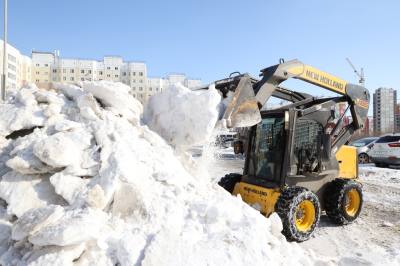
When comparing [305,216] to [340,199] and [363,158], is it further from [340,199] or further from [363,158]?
[363,158]

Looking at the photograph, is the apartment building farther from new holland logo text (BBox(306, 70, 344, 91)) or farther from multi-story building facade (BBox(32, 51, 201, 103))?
new holland logo text (BBox(306, 70, 344, 91))

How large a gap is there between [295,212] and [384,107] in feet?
215

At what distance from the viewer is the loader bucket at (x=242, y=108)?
5094mm

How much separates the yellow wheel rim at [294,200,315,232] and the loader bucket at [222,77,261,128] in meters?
1.62

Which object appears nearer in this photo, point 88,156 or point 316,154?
point 88,156

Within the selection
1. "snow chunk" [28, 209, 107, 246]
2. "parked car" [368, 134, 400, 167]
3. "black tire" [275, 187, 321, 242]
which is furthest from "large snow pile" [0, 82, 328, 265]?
"parked car" [368, 134, 400, 167]

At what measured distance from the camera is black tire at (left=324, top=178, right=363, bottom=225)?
6.41 meters

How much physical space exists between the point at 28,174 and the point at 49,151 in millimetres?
492

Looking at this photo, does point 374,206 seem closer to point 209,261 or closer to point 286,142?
point 286,142

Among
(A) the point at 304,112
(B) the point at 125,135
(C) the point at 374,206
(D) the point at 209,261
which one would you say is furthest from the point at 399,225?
(B) the point at 125,135

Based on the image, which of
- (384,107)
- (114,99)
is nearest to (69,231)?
(114,99)

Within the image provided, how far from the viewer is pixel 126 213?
13.1 ft

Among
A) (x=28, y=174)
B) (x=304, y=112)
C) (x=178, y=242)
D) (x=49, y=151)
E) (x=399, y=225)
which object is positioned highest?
(x=304, y=112)

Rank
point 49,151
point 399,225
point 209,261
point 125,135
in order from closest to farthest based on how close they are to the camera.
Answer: point 209,261, point 49,151, point 125,135, point 399,225
